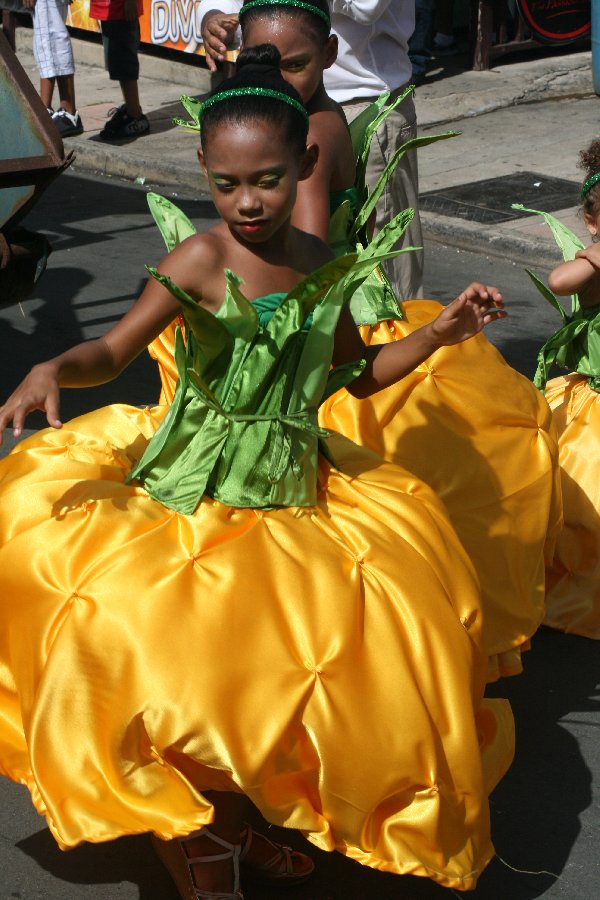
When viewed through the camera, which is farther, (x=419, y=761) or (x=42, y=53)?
(x=42, y=53)

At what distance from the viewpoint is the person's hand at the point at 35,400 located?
8.70 ft

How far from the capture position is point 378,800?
8.91 ft

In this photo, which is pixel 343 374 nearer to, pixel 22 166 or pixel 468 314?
pixel 468 314

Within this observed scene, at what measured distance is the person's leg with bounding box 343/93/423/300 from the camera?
515 centimetres

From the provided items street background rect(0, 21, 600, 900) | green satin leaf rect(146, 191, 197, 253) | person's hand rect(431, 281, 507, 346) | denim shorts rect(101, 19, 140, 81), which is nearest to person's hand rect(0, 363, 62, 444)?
person's hand rect(431, 281, 507, 346)

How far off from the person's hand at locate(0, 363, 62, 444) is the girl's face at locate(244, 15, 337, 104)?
1.45 metres

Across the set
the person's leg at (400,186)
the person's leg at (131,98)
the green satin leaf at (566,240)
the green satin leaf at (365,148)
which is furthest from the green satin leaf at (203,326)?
the person's leg at (131,98)

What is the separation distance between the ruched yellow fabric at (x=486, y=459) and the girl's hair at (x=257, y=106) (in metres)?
1.19

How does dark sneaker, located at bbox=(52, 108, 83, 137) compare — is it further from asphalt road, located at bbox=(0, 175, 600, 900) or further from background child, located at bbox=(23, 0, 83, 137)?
asphalt road, located at bbox=(0, 175, 600, 900)

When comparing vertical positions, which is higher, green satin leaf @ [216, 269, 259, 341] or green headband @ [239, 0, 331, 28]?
green headband @ [239, 0, 331, 28]

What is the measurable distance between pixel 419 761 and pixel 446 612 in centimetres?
34

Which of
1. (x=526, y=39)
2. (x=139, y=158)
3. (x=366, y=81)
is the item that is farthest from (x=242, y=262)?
(x=526, y=39)

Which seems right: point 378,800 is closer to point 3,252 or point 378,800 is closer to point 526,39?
point 3,252

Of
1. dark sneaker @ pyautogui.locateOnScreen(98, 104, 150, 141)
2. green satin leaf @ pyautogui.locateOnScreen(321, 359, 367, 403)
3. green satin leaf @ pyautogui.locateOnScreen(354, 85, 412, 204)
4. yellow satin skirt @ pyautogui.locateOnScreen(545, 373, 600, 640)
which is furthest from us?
dark sneaker @ pyautogui.locateOnScreen(98, 104, 150, 141)
